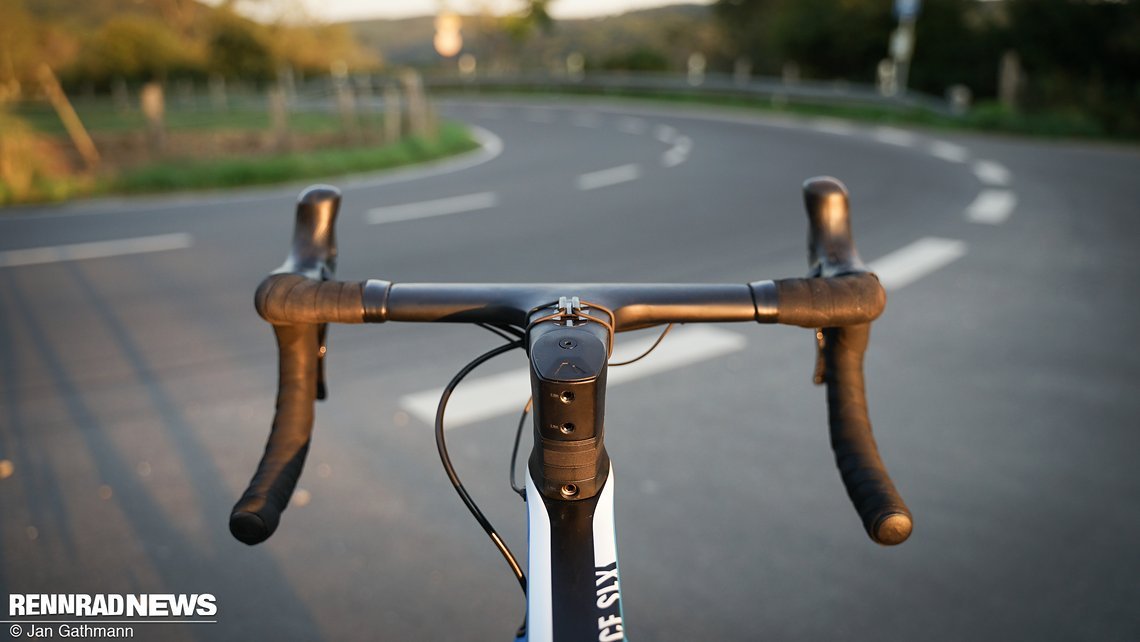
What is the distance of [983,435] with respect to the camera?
11.9 feet

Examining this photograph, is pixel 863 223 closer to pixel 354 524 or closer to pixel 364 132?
pixel 354 524

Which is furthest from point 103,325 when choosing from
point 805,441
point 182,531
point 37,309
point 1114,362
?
point 1114,362

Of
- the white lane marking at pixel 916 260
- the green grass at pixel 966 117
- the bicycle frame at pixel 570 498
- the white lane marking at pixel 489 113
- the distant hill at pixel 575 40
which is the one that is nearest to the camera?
the bicycle frame at pixel 570 498

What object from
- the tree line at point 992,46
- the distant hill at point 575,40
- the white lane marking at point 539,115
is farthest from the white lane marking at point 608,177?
the distant hill at point 575,40

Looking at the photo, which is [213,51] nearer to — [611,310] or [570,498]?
[611,310]

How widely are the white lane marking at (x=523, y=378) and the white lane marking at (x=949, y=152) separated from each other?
923 cm

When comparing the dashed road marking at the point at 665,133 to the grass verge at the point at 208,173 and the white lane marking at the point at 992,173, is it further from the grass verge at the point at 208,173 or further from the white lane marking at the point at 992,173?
the white lane marking at the point at 992,173

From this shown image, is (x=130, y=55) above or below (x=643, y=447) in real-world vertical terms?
above

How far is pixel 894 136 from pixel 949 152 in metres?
2.79

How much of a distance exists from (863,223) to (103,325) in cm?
647

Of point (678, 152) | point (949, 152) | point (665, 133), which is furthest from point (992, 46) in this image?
point (678, 152)

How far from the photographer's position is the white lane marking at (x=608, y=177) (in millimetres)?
10852

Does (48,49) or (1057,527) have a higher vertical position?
(48,49)

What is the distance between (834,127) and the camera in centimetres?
1853
